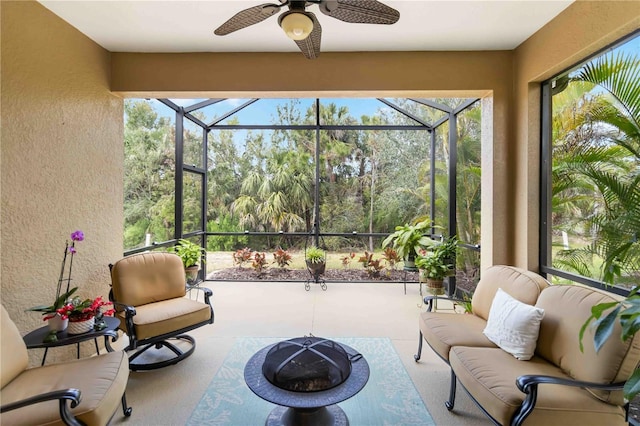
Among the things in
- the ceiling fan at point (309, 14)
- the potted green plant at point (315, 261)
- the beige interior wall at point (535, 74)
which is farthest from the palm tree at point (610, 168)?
the potted green plant at point (315, 261)

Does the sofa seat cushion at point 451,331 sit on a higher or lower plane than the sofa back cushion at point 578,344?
lower

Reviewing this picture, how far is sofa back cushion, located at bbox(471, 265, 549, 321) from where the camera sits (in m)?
2.19

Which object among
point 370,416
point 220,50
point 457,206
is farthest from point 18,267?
point 457,206

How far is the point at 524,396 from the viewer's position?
1536 millimetres

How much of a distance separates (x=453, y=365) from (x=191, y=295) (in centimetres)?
373

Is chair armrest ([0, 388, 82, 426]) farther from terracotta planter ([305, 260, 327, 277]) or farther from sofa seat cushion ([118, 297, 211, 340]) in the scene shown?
terracotta planter ([305, 260, 327, 277])

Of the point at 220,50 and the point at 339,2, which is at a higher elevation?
the point at 220,50

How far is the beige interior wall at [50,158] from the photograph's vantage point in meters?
2.09

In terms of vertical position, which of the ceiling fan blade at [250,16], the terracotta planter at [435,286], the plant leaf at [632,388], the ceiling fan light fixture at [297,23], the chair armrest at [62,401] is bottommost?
the terracotta planter at [435,286]

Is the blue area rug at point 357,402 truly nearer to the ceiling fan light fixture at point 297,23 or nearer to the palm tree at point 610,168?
the palm tree at point 610,168

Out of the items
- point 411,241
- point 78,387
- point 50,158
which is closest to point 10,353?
point 78,387

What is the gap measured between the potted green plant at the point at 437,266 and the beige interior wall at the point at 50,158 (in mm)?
3666

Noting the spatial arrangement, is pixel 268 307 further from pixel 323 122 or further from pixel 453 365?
pixel 323 122

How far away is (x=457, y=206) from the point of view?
430 cm
